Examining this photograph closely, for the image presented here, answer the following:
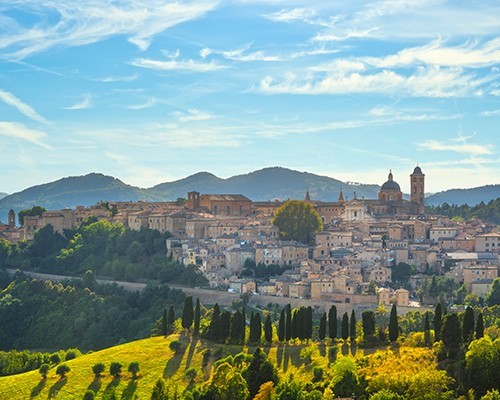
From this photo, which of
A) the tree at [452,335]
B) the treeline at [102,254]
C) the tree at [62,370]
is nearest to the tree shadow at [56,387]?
the tree at [62,370]

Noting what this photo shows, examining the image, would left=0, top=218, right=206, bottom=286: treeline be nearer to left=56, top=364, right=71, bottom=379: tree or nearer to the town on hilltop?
the town on hilltop

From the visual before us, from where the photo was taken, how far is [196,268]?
5988 centimetres

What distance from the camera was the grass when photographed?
35125 mm

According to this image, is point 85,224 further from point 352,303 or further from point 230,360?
point 230,360

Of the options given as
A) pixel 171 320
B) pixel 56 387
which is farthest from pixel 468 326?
pixel 56 387

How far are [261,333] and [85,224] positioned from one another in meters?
40.6

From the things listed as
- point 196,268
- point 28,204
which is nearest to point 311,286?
point 196,268

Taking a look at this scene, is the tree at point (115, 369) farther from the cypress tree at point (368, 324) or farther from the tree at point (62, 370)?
the cypress tree at point (368, 324)

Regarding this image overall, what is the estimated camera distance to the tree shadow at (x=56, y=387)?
118 feet

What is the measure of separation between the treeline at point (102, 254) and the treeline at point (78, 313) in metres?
2.44

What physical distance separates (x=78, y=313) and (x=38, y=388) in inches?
803

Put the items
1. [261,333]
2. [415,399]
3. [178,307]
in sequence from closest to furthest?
[415,399]
[261,333]
[178,307]

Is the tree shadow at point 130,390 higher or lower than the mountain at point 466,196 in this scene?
lower

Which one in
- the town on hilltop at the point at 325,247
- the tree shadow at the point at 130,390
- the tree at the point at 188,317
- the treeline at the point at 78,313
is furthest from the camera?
the treeline at the point at 78,313
